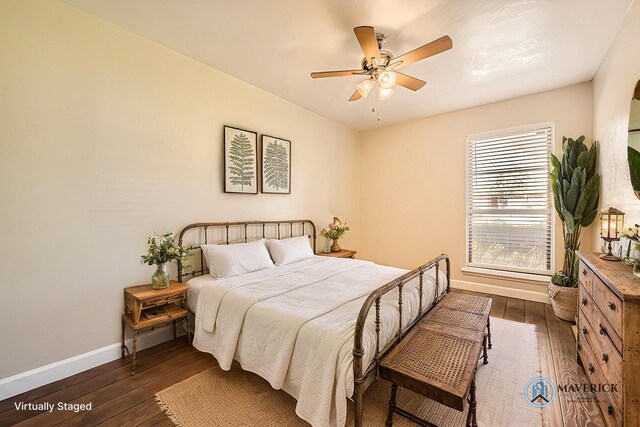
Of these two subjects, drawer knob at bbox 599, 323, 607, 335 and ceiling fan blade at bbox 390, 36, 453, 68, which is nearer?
drawer knob at bbox 599, 323, 607, 335

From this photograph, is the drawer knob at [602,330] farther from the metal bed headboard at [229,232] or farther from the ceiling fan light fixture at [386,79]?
the metal bed headboard at [229,232]

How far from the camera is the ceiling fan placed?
198cm

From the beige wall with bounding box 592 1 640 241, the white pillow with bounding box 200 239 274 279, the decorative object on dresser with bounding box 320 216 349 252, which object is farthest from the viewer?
the decorative object on dresser with bounding box 320 216 349 252

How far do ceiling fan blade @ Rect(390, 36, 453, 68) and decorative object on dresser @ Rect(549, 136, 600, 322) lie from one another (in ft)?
7.91

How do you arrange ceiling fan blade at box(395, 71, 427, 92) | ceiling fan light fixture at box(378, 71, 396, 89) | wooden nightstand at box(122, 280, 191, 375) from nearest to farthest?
wooden nightstand at box(122, 280, 191, 375)
ceiling fan light fixture at box(378, 71, 396, 89)
ceiling fan blade at box(395, 71, 427, 92)

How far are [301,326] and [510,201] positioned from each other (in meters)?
3.86

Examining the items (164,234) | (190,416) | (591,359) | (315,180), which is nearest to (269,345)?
(190,416)

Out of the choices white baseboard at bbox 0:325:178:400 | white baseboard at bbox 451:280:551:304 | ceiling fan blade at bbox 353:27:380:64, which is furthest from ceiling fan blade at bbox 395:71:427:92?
white baseboard at bbox 0:325:178:400

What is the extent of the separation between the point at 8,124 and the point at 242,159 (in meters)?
1.92

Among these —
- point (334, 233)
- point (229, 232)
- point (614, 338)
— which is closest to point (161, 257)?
point (229, 232)

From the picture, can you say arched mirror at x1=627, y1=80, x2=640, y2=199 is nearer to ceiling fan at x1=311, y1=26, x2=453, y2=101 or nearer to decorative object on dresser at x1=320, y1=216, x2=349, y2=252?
ceiling fan at x1=311, y1=26, x2=453, y2=101

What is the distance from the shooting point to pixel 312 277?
274 cm

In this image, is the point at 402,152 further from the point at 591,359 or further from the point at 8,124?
the point at 8,124

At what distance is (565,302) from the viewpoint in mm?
3080
